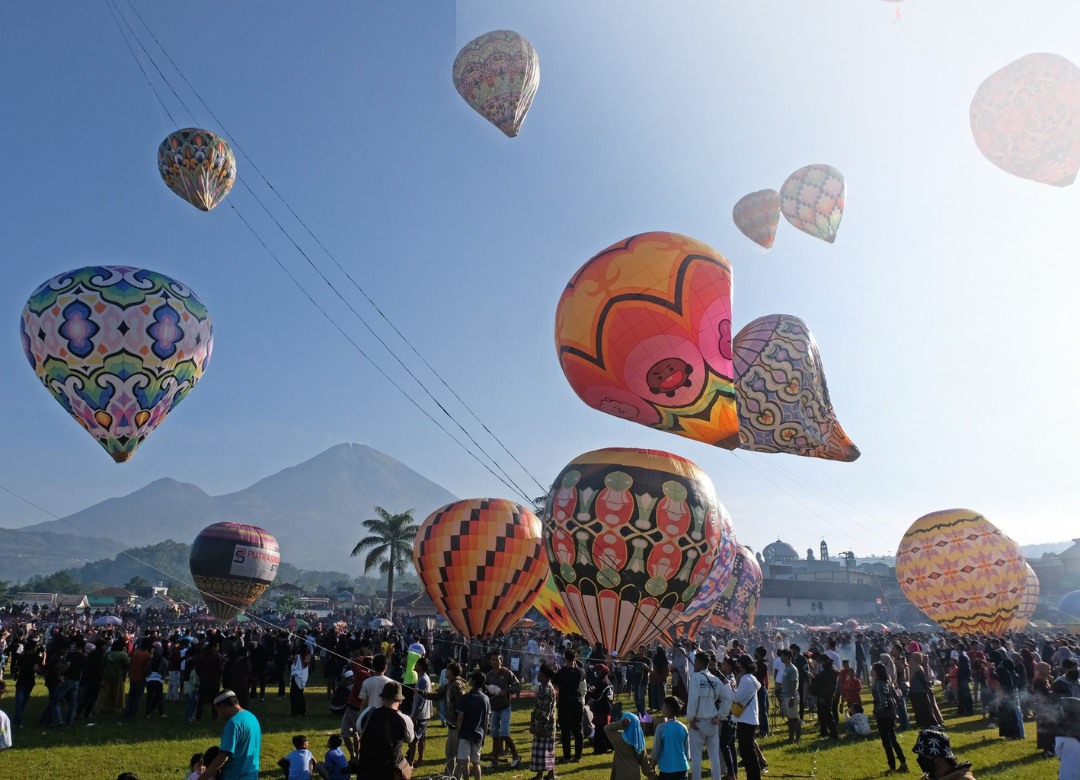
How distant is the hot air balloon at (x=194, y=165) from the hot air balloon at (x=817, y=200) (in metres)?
21.2

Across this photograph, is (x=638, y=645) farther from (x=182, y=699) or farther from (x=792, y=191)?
(x=792, y=191)

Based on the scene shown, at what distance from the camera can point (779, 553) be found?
121500 mm

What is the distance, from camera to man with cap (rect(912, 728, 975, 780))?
166 inches

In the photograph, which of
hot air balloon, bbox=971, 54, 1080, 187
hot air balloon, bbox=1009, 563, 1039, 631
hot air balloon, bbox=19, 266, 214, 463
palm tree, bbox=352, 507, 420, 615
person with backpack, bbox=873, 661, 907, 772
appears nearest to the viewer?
person with backpack, bbox=873, 661, 907, 772

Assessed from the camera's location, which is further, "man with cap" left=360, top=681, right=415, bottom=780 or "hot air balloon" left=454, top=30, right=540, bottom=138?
"hot air balloon" left=454, top=30, right=540, bottom=138

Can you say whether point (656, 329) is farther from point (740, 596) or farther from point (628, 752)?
point (740, 596)

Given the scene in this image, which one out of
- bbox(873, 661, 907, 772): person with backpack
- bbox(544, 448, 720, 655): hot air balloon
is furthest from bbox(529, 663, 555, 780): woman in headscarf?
bbox(544, 448, 720, 655): hot air balloon

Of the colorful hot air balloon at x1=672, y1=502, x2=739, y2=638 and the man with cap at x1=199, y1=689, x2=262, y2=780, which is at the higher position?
the colorful hot air balloon at x1=672, y1=502, x2=739, y2=638

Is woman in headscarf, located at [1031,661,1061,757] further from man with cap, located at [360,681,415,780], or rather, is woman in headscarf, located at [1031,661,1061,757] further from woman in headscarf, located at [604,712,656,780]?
man with cap, located at [360,681,415,780]

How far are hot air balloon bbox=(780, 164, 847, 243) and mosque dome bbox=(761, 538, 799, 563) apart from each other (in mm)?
99256

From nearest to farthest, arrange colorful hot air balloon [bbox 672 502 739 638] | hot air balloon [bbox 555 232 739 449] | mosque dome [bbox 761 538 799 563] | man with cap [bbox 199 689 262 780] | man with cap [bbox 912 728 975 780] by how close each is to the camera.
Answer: man with cap [bbox 912 728 975 780]
man with cap [bbox 199 689 262 780]
hot air balloon [bbox 555 232 739 449]
colorful hot air balloon [bbox 672 502 739 638]
mosque dome [bbox 761 538 799 563]

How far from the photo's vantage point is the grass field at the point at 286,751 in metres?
10.4

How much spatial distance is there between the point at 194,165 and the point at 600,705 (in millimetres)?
19969

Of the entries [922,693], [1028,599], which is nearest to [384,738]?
[922,693]
